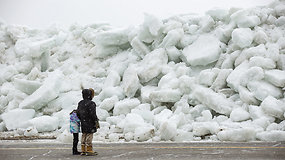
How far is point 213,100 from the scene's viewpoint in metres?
8.43

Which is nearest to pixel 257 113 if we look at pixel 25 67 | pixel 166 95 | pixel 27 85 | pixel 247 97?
pixel 247 97

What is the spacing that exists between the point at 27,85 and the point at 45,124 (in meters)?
2.34

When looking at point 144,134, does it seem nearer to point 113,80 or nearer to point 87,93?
point 87,93

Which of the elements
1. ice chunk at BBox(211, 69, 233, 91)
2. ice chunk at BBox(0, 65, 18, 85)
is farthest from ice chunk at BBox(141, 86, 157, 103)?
ice chunk at BBox(0, 65, 18, 85)

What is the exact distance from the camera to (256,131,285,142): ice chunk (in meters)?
6.30

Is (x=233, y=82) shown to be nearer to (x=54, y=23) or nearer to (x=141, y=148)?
(x=141, y=148)

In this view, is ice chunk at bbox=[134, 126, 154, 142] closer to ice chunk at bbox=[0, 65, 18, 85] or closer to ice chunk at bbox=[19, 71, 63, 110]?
ice chunk at bbox=[19, 71, 63, 110]

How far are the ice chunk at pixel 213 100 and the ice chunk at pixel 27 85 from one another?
18.7 ft

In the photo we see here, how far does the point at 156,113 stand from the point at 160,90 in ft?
2.40

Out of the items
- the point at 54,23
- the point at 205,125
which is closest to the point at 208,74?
the point at 205,125

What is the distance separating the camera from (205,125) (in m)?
7.40

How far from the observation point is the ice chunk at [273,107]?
7.34 m

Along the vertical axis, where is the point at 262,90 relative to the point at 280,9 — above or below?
below

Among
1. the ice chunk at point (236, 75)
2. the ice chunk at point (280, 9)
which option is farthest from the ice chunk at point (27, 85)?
the ice chunk at point (280, 9)
